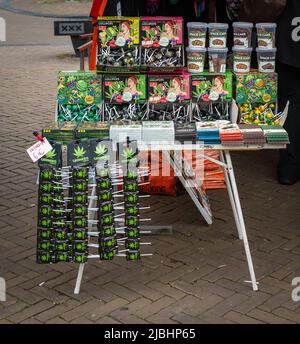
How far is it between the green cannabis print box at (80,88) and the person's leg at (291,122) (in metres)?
1.90

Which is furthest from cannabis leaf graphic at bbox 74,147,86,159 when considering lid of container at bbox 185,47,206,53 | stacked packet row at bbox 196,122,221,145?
lid of container at bbox 185,47,206,53

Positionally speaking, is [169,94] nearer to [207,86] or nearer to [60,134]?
[207,86]

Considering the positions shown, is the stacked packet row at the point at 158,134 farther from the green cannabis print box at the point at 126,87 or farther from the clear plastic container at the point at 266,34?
the clear plastic container at the point at 266,34

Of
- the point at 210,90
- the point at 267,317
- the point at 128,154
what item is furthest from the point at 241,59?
the point at 267,317

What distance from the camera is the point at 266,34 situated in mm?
5207

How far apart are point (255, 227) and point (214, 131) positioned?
1.39 meters

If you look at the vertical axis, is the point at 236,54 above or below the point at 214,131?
above

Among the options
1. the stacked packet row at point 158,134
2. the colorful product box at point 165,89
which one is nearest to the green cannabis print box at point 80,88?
the colorful product box at point 165,89

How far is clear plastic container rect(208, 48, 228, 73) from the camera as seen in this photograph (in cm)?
506

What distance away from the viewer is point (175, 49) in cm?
476

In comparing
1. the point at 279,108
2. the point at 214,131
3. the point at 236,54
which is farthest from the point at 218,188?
the point at 214,131

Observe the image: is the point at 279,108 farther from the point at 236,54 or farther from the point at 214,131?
the point at 214,131

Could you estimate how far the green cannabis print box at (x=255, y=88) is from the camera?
16.6ft

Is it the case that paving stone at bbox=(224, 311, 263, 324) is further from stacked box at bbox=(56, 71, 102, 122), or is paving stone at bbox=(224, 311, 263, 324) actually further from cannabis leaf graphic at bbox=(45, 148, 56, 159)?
stacked box at bbox=(56, 71, 102, 122)
